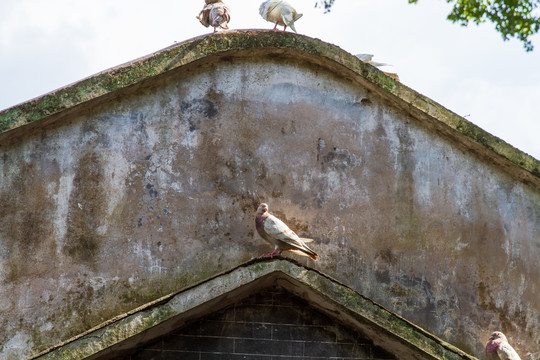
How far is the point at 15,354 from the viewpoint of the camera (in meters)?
10.9

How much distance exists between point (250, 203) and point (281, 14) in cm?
255

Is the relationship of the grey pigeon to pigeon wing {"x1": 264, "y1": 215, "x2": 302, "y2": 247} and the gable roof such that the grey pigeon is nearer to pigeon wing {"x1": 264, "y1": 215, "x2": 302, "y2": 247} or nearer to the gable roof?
the gable roof

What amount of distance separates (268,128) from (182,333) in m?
2.73

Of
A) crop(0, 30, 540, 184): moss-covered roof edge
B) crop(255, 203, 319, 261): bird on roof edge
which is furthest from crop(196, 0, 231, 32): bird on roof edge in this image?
crop(255, 203, 319, 261): bird on roof edge

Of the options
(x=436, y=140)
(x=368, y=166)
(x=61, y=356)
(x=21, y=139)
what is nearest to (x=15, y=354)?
(x=61, y=356)

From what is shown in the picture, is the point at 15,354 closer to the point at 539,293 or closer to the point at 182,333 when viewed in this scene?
the point at 182,333

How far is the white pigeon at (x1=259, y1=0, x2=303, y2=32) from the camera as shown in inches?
484

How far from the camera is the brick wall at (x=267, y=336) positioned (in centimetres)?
1118

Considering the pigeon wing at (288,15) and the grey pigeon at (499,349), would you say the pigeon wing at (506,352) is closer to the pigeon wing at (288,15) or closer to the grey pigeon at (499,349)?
the grey pigeon at (499,349)

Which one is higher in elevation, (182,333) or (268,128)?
(268,128)

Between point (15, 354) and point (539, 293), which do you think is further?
point (539, 293)

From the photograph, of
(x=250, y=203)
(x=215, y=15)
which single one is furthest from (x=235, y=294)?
(x=215, y=15)

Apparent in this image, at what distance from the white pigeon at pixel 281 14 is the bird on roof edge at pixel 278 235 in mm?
2676

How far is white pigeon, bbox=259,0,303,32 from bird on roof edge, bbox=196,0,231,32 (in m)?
0.56
